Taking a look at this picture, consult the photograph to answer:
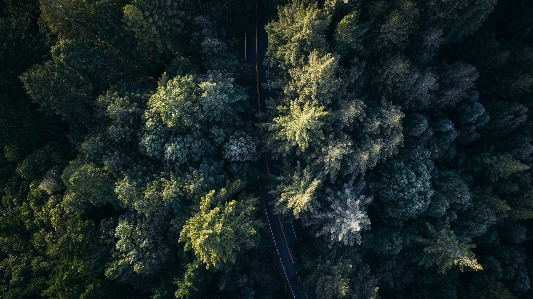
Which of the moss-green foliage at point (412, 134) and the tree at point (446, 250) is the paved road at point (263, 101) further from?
the tree at point (446, 250)

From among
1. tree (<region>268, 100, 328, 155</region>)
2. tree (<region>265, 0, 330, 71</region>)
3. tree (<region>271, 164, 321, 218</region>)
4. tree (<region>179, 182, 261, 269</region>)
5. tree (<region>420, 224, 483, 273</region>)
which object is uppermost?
tree (<region>265, 0, 330, 71</region>)

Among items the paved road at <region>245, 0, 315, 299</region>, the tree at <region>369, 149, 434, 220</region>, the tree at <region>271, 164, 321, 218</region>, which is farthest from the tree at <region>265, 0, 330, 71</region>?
the tree at <region>369, 149, 434, 220</region>

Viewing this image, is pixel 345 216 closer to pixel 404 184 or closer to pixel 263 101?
pixel 404 184

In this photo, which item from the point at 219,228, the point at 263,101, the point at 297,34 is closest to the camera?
the point at 219,228

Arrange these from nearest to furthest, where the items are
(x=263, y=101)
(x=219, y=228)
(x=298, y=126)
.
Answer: (x=219, y=228) → (x=298, y=126) → (x=263, y=101)

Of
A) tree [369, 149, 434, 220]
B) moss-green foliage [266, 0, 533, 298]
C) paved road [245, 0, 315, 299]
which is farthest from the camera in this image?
paved road [245, 0, 315, 299]

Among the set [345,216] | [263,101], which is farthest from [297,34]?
[345,216]

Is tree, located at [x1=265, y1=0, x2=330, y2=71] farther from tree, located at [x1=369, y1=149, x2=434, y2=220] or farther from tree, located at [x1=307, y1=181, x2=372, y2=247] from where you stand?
tree, located at [x1=369, y1=149, x2=434, y2=220]
